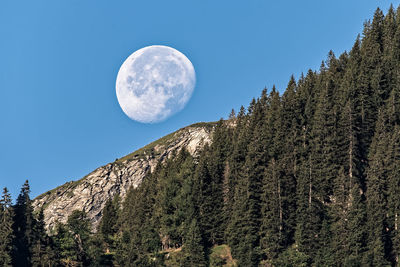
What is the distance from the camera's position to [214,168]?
12731 centimetres

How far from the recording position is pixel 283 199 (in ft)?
346

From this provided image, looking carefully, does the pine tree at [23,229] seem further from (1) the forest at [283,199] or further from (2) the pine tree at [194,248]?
(2) the pine tree at [194,248]

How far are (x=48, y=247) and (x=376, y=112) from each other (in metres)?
78.4

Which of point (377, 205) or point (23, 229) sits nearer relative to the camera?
point (377, 205)

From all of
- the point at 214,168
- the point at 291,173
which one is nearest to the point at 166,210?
the point at 214,168

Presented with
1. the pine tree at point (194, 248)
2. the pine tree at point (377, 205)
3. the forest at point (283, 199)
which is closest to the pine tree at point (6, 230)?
the forest at point (283, 199)

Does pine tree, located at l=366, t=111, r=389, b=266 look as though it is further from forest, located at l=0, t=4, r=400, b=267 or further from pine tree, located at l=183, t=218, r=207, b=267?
pine tree, located at l=183, t=218, r=207, b=267

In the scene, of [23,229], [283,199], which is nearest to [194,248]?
[283,199]

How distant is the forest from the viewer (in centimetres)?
9531

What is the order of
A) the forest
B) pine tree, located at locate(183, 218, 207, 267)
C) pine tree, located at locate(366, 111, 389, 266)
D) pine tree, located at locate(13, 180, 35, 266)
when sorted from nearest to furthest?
pine tree, located at locate(366, 111, 389, 266), the forest, pine tree, located at locate(13, 180, 35, 266), pine tree, located at locate(183, 218, 207, 267)

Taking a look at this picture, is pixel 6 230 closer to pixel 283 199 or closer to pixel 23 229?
pixel 23 229

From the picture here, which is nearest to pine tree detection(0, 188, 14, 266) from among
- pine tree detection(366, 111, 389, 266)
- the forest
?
the forest

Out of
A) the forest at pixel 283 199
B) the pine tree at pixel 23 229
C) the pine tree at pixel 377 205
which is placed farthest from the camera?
the pine tree at pixel 23 229

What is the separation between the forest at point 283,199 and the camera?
9531 centimetres
